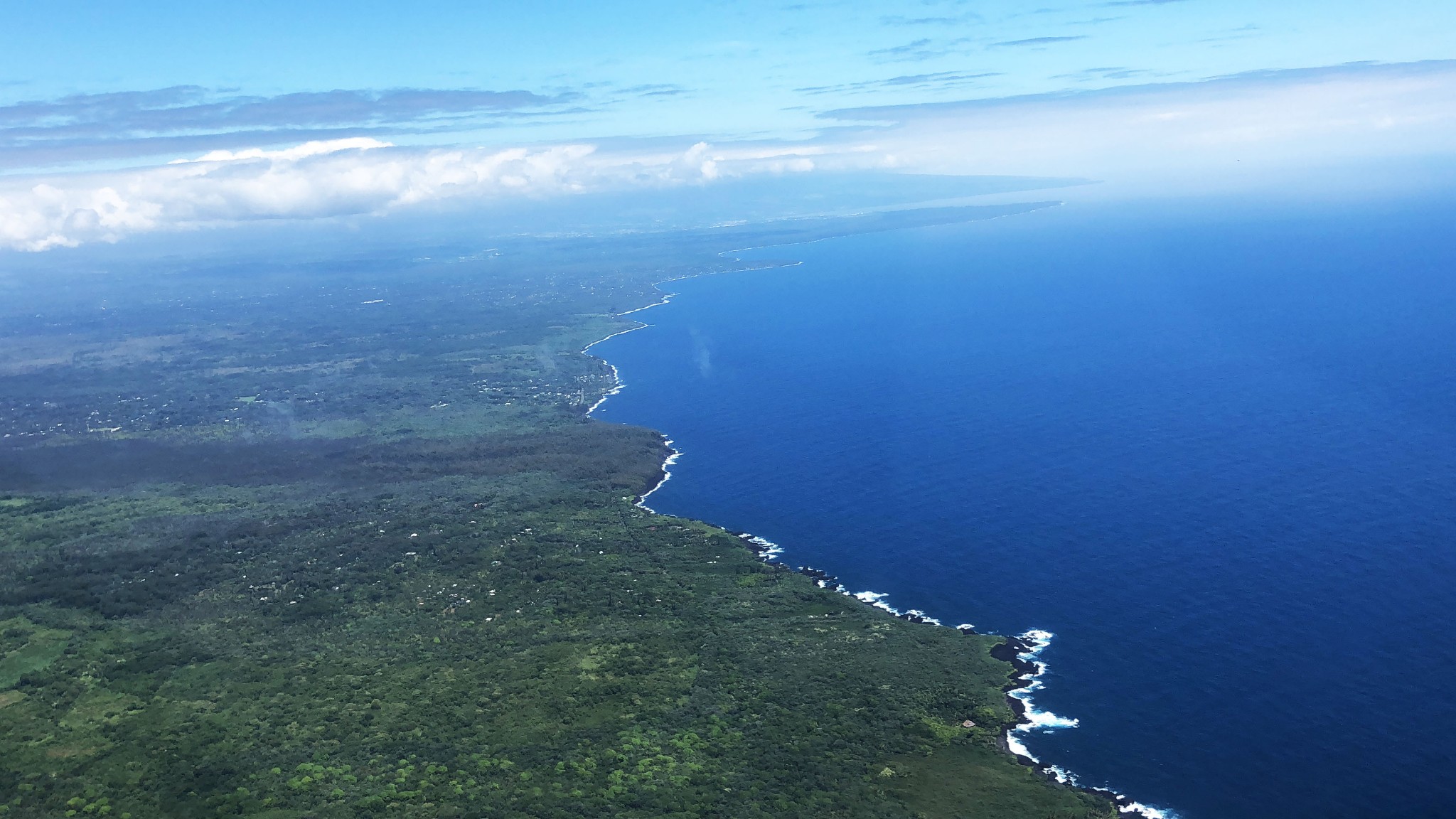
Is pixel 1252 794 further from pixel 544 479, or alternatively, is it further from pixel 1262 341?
pixel 1262 341

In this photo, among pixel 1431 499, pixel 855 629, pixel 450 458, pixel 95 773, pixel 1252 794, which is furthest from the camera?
pixel 450 458

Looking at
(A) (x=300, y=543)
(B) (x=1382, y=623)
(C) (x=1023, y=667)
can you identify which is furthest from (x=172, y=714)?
(B) (x=1382, y=623)

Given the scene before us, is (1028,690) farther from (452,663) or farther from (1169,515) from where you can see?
(452,663)

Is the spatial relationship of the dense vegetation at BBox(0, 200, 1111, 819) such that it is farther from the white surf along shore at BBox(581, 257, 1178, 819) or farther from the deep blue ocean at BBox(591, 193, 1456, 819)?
the deep blue ocean at BBox(591, 193, 1456, 819)

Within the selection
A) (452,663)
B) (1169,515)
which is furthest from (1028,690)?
(452,663)

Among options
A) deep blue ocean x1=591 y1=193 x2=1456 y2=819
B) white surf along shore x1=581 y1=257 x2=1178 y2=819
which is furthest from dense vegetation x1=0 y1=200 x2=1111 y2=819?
deep blue ocean x1=591 y1=193 x2=1456 y2=819

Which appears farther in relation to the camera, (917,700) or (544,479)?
(544,479)

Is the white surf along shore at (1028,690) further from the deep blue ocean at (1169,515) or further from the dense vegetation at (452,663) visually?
the dense vegetation at (452,663)
